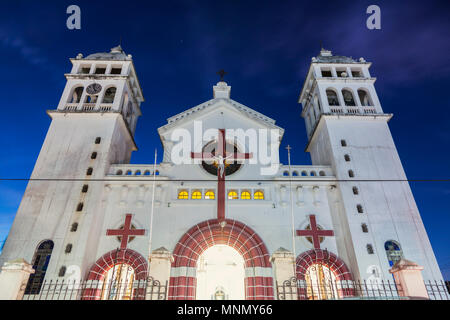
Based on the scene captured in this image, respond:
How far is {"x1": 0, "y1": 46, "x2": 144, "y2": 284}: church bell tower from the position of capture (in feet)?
58.5

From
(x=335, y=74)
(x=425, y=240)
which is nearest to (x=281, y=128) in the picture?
(x=335, y=74)

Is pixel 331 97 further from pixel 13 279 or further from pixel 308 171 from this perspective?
pixel 13 279

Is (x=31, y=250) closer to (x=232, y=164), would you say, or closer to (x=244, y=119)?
(x=232, y=164)

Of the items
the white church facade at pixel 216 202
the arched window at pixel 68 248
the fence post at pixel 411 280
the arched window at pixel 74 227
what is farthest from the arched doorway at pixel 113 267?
the fence post at pixel 411 280

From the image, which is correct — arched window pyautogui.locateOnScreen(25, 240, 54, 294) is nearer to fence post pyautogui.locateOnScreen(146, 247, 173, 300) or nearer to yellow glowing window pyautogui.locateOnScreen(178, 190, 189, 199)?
fence post pyautogui.locateOnScreen(146, 247, 173, 300)

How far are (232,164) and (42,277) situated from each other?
14.1m

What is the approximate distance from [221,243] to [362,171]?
11.4 metres

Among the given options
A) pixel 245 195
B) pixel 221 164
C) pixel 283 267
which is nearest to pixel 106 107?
pixel 221 164

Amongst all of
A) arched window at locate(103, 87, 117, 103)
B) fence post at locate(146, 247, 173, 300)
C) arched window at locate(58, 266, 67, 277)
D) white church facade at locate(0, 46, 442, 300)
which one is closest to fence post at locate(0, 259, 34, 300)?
white church facade at locate(0, 46, 442, 300)

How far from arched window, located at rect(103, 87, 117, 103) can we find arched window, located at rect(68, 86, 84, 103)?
87.6 inches

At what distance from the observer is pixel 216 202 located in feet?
67.0

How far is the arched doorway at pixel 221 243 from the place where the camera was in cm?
1792
